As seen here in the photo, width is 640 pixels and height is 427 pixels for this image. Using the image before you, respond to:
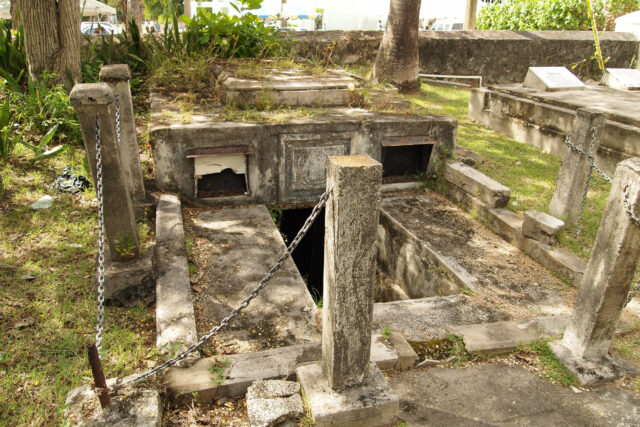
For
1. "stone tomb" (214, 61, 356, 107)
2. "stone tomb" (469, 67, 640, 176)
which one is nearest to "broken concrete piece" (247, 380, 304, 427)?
"stone tomb" (214, 61, 356, 107)

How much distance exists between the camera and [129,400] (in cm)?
244

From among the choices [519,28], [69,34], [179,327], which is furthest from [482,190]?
[519,28]

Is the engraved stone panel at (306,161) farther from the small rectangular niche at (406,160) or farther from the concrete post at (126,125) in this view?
the concrete post at (126,125)

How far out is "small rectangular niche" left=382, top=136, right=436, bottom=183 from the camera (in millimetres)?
6121

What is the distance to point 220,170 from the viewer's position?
17.9 ft

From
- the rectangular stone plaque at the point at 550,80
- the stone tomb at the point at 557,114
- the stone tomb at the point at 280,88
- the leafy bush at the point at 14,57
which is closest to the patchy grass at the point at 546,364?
the stone tomb at the point at 280,88

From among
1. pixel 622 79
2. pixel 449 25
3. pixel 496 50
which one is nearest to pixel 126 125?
pixel 622 79

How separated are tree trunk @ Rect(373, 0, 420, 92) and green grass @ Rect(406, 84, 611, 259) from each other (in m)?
0.50

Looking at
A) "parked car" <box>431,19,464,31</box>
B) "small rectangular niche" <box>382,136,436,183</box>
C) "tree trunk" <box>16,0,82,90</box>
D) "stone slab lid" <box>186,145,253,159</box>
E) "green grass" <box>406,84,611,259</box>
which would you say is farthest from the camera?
"parked car" <box>431,19,464,31</box>

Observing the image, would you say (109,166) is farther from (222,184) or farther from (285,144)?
(285,144)

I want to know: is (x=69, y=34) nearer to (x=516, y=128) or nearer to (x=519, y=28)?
(x=516, y=128)

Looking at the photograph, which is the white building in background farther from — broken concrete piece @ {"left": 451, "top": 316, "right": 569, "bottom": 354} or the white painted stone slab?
broken concrete piece @ {"left": 451, "top": 316, "right": 569, "bottom": 354}

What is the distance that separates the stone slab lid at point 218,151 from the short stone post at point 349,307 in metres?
3.07

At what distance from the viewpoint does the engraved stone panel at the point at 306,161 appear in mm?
5539
